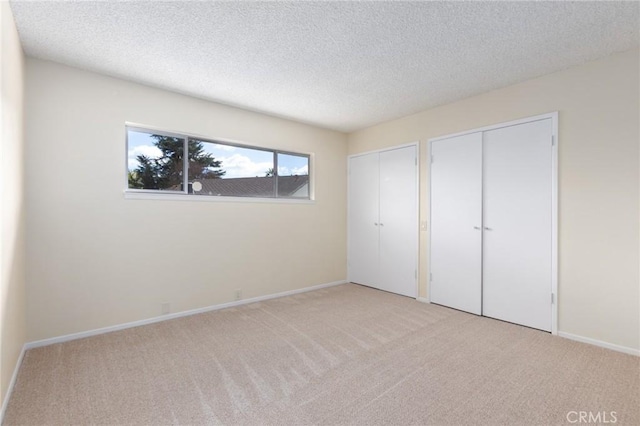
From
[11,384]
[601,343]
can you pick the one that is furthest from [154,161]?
[601,343]

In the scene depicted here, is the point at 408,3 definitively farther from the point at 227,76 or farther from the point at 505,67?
the point at 227,76

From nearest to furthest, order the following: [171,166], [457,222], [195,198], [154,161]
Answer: [154,161] < [171,166] < [195,198] < [457,222]

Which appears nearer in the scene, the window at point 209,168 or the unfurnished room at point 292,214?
the unfurnished room at point 292,214

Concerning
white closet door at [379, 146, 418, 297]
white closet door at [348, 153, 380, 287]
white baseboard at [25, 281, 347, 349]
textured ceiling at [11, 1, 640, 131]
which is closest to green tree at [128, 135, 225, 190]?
textured ceiling at [11, 1, 640, 131]

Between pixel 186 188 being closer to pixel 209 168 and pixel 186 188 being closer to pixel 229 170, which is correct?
pixel 209 168

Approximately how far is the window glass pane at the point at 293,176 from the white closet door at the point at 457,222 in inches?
74.9

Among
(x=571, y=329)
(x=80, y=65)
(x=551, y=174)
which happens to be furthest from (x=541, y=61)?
(x=80, y=65)

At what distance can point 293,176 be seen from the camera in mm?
4645

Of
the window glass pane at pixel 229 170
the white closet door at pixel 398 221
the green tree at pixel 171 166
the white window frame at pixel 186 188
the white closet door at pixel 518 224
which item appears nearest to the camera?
the white closet door at pixel 518 224

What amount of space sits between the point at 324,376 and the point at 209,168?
Answer: 2.75m

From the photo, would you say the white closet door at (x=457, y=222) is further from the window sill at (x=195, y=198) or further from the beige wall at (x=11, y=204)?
the beige wall at (x=11, y=204)

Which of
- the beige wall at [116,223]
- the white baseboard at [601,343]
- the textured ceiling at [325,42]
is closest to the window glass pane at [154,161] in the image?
the beige wall at [116,223]

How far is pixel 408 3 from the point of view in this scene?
6.57ft

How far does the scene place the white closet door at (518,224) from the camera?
3.05 meters
